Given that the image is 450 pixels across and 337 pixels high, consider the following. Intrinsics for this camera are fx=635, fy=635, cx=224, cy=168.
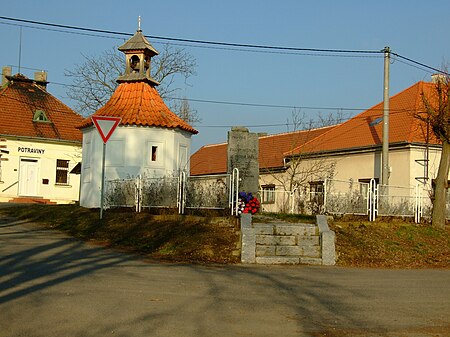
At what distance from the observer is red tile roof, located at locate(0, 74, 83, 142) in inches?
1682

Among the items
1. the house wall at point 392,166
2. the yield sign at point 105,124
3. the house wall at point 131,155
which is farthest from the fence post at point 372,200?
the house wall at point 131,155

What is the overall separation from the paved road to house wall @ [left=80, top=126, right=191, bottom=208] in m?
13.7

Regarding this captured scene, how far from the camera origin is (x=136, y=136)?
28.2 metres

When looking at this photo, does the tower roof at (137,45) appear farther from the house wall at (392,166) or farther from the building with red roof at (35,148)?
the building with red roof at (35,148)

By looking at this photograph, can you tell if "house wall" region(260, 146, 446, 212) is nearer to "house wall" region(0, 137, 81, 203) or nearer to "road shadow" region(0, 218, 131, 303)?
"road shadow" region(0, 218, 131, 303)

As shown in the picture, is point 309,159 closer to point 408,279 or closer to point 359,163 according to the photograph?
point 359,163

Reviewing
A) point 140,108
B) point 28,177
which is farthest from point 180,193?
point 28,177

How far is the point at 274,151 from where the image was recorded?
136 feet

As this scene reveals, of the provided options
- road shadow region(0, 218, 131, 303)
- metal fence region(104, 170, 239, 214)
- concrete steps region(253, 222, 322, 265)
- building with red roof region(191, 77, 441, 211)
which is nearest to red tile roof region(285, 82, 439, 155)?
building with red roof region(191, 77, 441, 211)

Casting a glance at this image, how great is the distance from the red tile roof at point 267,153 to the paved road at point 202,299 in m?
25.5

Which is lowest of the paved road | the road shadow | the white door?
the paved road

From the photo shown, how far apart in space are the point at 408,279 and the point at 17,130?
34310 millimetres

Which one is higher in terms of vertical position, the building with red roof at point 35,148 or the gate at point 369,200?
the building with red roof at point 35,148

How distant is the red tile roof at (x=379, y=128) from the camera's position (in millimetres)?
30444
